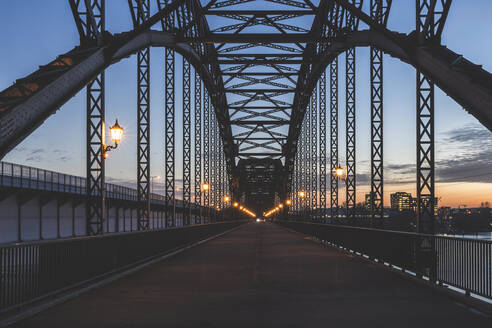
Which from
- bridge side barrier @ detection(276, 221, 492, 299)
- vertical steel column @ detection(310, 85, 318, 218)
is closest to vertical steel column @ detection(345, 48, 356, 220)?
bridge side barrier @ detection(276, 221, 492, 299)

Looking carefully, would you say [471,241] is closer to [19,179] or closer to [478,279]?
[478,279]

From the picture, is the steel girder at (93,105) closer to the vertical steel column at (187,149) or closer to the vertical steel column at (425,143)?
the vertical steel column at (425,143)

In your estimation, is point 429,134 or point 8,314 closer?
point 8,314

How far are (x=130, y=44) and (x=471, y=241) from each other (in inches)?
488

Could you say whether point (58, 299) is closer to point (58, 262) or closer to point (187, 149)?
point (58, 262)

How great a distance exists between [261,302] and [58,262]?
3674 millimetres

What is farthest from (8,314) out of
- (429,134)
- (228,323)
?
(429,134)

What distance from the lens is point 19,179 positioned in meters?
34.6

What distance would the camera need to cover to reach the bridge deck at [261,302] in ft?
26.5

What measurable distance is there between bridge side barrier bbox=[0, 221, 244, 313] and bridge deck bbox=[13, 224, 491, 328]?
472 millimetres

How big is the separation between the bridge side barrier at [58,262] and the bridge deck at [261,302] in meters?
0.47

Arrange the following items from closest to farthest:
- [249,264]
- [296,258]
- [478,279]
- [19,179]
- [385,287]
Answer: [478,279]
[385,287]
[249,264]
[296,258]
[19,179]

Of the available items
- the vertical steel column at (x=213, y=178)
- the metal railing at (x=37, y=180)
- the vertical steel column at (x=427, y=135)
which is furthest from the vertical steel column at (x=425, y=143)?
the vertical steel column at (x=213, y=178)

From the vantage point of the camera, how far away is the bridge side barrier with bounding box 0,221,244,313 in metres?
8.55
